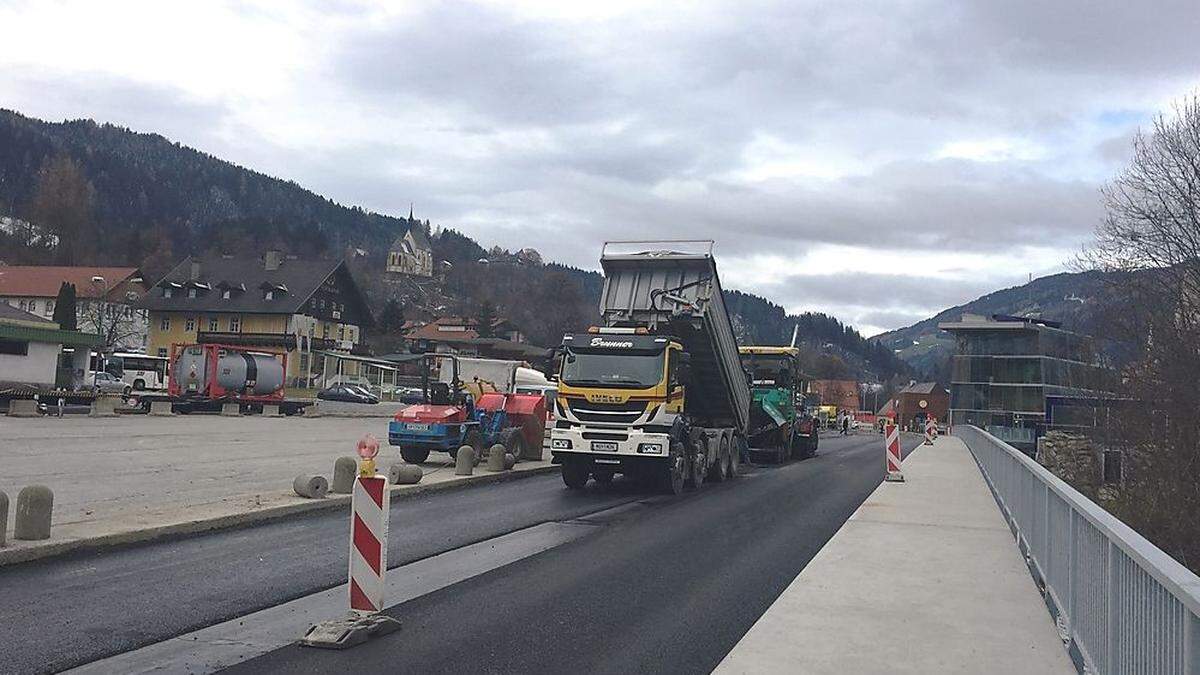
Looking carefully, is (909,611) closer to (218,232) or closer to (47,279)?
(47,279)

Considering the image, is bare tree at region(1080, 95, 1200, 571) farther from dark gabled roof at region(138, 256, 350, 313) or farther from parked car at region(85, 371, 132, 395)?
dark gabled roof at region(138, 256, 350, 313)

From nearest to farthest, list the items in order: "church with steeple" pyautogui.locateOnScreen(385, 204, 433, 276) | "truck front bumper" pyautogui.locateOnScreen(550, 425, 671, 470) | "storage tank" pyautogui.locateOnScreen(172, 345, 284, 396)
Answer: "truck front bumper" pyautogui.locateOnScreen(550, 425, 671, 470), "storage tank" pyautogui.locateOnScreen(172, 345, 284, 396), "church with steeple" pyautogui.locateOnScreen(385, 204, 433, 276)

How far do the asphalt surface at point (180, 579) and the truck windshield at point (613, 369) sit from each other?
10.8 feet

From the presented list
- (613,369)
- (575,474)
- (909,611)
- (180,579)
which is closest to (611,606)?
(909,611)

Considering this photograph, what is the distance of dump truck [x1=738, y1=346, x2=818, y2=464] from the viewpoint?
2636cm

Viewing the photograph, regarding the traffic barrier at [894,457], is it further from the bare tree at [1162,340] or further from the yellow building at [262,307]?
the yellow building at [262,307]

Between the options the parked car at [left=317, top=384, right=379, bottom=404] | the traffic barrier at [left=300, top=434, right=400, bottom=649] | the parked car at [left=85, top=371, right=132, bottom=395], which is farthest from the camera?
the parked car at [left=317, top=384, right=379, bottom=404]

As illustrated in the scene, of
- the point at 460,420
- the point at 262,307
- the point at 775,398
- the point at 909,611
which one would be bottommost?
the point at 909,611

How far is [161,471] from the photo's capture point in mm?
17375

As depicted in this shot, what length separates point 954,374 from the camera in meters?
95.6

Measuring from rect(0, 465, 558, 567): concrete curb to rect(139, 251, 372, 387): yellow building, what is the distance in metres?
62.1

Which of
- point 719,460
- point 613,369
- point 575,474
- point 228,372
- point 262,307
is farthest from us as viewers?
point 262,307

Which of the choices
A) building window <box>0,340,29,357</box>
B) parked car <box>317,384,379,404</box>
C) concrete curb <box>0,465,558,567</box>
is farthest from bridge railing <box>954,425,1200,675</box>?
parked car <box>317,384,379,404</box>

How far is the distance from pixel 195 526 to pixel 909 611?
25.8ft
